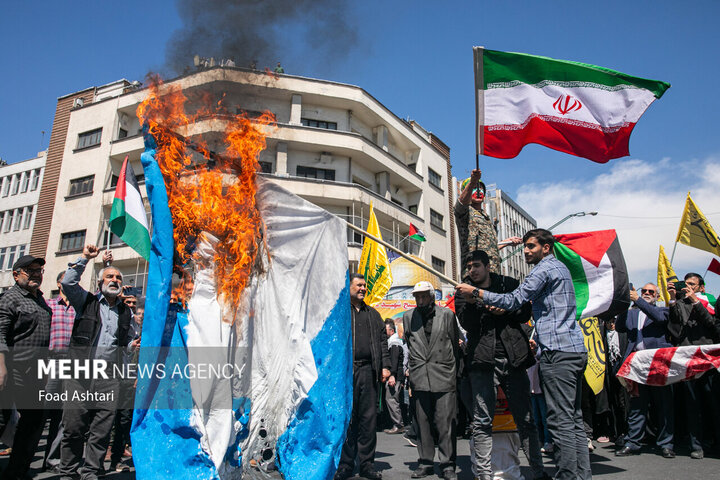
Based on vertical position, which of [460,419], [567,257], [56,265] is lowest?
[460,419]

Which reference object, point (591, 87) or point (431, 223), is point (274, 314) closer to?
point (591, 87)

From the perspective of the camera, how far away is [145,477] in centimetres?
377

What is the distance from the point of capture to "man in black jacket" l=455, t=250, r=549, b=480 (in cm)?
474

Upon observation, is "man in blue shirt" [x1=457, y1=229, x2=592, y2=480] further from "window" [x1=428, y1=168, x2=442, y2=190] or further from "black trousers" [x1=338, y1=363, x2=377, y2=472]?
Answer: "window" [x1=428, y1=168, x2=442, y2=190]

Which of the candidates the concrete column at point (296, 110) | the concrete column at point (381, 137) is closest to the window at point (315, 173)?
the concrete column at point (296, 110)

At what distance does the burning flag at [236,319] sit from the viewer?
4023mm

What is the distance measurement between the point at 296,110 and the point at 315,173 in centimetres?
367

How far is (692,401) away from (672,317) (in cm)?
111

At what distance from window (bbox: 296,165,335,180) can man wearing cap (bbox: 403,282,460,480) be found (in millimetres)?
22773

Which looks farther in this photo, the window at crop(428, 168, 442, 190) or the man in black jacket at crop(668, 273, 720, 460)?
the window at crop(428, 168, 442, 190)

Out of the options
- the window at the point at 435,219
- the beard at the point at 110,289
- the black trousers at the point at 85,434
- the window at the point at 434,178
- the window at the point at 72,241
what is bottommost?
the black trousers at the point at 85,434

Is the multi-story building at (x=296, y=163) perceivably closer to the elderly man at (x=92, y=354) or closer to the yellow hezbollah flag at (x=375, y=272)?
the yellow hezbollah flag at (x=375, y=272)

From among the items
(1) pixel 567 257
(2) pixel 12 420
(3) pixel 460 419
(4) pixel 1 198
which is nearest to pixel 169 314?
(2) pixel 12 420

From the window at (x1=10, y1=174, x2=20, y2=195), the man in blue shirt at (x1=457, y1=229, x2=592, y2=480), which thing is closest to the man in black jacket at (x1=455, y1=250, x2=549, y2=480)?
the man in blue shirt at (x1=457, y1=229, x2=592, y2=480)
